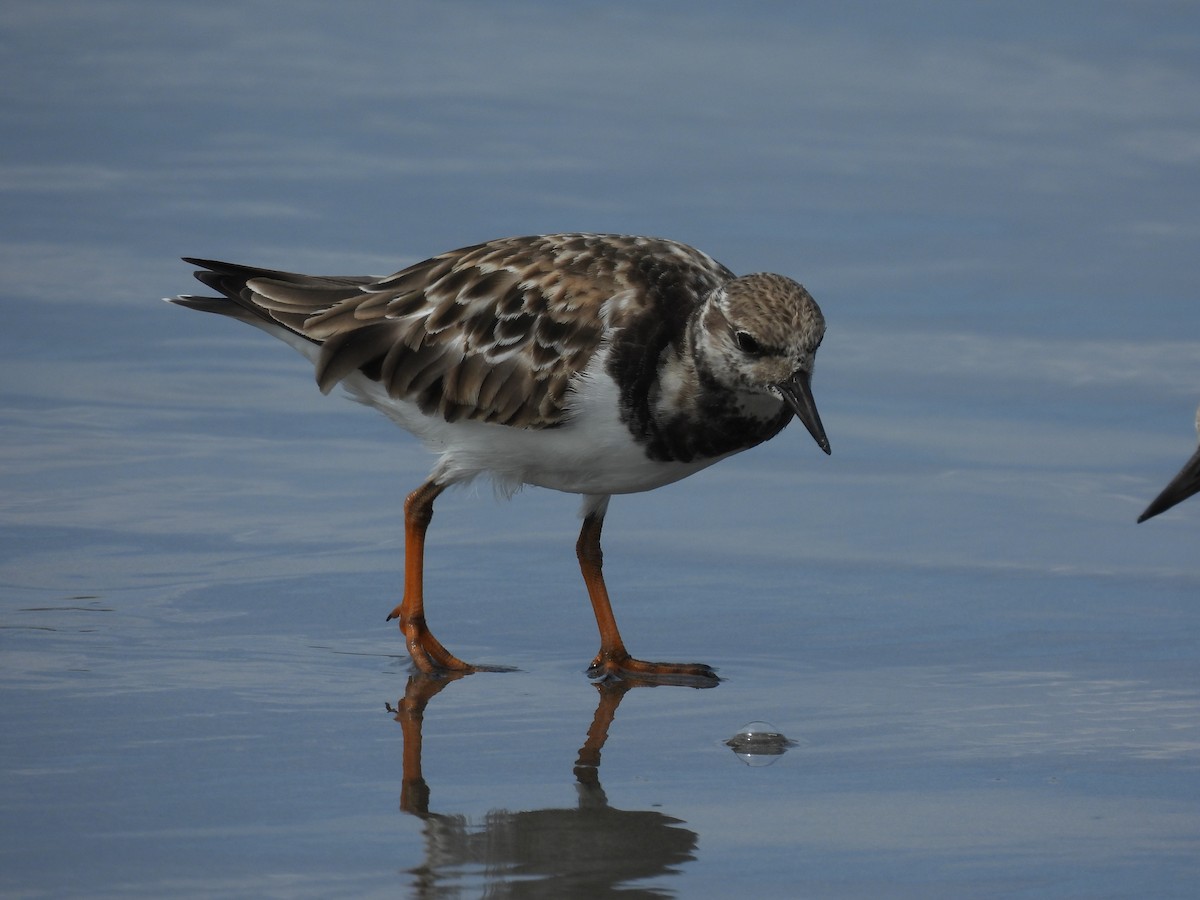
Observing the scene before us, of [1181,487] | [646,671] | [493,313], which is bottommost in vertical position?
[646,671]

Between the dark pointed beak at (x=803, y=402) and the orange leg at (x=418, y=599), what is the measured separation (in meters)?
1.42

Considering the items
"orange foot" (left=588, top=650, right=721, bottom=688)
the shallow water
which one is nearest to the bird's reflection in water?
the shallow water

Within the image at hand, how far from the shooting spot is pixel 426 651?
751 cm

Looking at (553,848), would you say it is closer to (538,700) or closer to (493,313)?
(538,700)

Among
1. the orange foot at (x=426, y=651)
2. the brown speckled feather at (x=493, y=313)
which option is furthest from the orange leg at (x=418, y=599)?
the brown speckled feather at (x=493, y=313)

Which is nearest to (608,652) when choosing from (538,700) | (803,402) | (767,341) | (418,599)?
(538,700)

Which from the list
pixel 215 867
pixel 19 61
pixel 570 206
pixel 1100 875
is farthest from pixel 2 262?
pixel 1100 875

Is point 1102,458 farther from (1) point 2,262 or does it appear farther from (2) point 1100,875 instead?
(1) point 2,262

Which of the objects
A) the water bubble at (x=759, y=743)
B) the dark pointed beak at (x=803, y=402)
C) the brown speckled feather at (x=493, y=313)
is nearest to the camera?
the water bubble at (x=759, y=743)

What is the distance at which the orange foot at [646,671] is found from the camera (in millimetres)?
7334

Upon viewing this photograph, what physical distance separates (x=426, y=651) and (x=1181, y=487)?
2624 millimetres

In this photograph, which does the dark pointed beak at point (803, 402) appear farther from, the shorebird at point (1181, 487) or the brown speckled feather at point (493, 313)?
the shorebird at point (1181, 487)

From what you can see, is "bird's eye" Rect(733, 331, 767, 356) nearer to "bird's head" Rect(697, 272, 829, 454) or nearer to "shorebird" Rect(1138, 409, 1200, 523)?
"bird's head" Rect(697, 272, 829, 454)

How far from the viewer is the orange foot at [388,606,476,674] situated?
24.3ft
